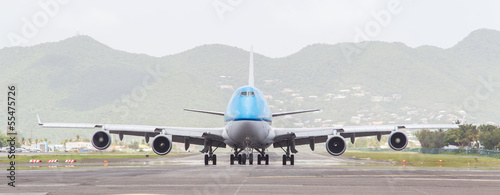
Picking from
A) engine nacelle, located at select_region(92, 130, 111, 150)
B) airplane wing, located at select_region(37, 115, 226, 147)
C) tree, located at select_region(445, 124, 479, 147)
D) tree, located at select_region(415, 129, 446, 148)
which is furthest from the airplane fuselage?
tree, located at select_region(445, 124, 479, 147)

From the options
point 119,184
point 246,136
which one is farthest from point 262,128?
point 119,184

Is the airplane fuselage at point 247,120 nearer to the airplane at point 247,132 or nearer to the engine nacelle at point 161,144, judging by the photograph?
the airplane at point 247,132

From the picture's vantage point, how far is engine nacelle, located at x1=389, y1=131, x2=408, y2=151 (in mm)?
40031

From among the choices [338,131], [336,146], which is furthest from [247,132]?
[338,131]

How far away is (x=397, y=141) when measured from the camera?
4022cm

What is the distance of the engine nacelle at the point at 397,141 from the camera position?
40.0 m

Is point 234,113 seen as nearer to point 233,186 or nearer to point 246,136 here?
point 246,136

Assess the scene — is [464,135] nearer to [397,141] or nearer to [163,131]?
[397,141]

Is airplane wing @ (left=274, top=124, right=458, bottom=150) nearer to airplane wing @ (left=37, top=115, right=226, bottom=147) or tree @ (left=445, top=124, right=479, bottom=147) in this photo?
airplane wing @ (left=37, top=115, right=226, bottom=147)

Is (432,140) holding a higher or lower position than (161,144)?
lower

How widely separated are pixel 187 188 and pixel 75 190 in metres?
3.64

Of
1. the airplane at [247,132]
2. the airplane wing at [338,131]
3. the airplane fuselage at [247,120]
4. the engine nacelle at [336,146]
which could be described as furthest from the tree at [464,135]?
the airplane fuselage at [247,120]

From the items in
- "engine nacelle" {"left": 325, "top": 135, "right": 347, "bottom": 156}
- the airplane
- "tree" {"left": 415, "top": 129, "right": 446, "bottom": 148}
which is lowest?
"tree" {"left": 415, "top": 129, "right": 446, "bottom": 148}

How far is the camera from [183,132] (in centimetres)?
4181
